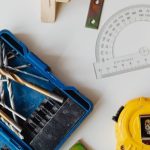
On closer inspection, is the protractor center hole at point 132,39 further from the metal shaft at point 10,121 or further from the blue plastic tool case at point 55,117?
the metal shaft at point 10,121

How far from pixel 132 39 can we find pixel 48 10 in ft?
0.64

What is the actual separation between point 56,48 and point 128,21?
0.17 metres

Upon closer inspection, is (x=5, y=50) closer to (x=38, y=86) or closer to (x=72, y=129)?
(x=38, y=86)

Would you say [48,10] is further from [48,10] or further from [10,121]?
[10,121]

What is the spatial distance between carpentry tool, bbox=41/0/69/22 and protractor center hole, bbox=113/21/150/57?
0.15 metres

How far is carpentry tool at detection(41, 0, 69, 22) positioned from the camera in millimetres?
916

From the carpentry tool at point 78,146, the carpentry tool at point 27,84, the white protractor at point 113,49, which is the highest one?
the white protractor at point 113,49

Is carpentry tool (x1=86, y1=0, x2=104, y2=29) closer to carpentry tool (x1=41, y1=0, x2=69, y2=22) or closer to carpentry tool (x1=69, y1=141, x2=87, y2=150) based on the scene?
carpentry tool (x1=41, y1=0, x2=69, y2=22)

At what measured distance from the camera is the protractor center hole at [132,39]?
0.95 metres

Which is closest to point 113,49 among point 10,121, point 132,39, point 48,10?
point 132,39

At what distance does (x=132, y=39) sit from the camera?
3.13 feet

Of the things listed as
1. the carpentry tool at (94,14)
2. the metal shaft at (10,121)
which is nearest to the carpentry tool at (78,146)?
the metal shaft at (10,121)

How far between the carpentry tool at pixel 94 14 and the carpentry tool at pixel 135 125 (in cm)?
20

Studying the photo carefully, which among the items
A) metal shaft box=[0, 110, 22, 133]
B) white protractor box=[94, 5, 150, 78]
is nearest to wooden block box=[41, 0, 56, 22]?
white protractor box=[94, 5, 150, 78]
